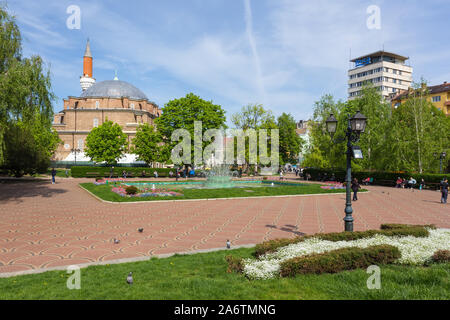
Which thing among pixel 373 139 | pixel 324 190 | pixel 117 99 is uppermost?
pixel 117 99

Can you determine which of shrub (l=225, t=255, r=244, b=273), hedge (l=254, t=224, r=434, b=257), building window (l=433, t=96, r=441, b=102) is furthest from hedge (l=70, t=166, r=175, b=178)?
building window (l=433, t=96, r=441, b=102)

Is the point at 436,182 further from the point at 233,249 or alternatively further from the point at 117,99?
the point at 117,99

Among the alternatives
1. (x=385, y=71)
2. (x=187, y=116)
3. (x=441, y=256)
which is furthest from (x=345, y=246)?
(x=385, y=71)

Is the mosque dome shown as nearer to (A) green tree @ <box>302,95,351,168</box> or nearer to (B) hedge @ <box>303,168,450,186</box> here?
(A) green tree @ <box>302,95,351,168</box>

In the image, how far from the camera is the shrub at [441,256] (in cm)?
625

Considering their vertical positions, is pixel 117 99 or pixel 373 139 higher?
pixel 117 99

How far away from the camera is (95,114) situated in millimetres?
76375

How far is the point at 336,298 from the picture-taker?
460cm

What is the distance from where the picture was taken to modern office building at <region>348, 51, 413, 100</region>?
87.9 m

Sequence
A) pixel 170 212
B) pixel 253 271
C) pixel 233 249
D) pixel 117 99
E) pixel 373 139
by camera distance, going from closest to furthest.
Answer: pixel 253 271 → pixel 233 249 → pixel 170 212 → pixel 373 139 → pixel 117 99
